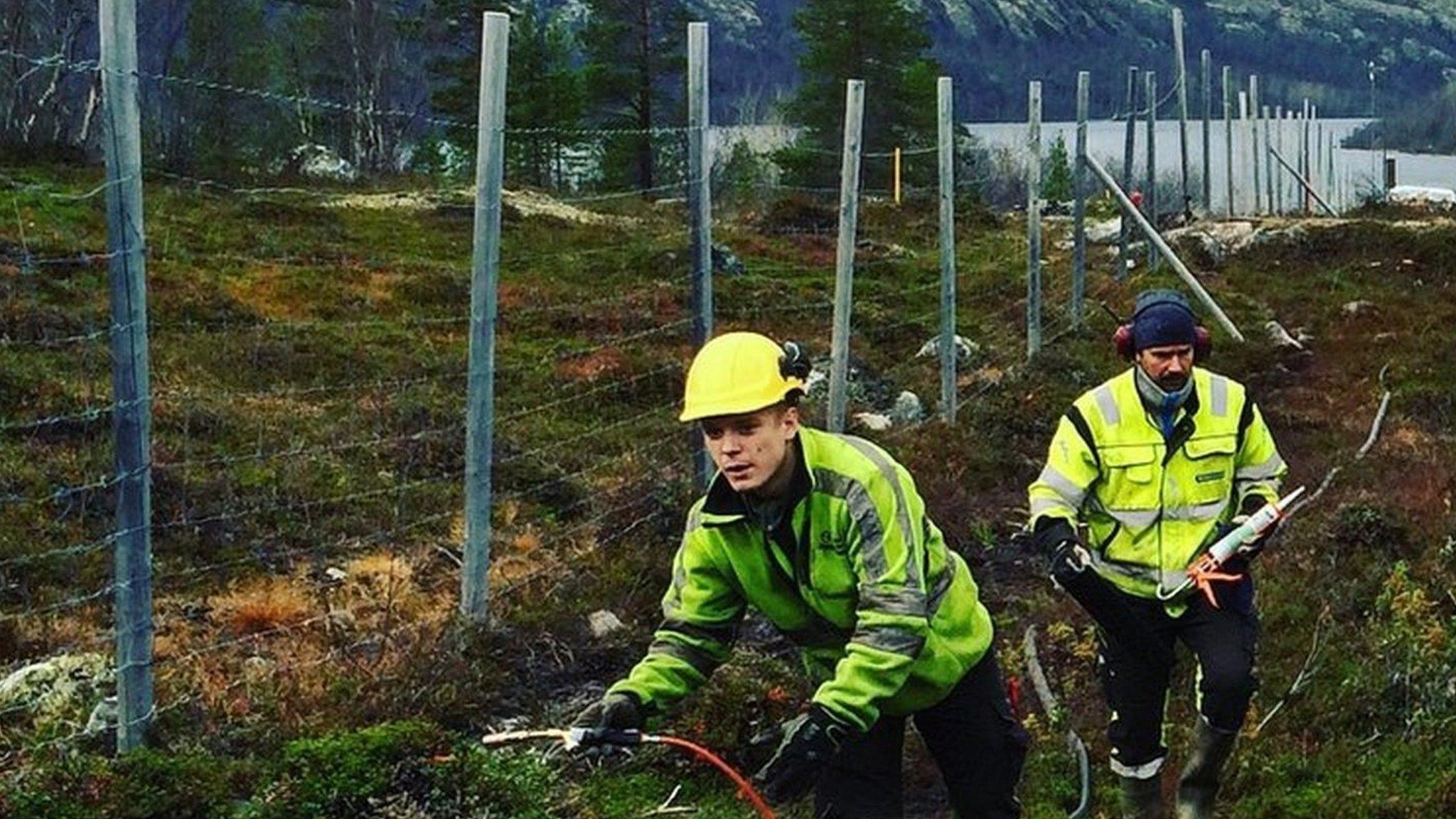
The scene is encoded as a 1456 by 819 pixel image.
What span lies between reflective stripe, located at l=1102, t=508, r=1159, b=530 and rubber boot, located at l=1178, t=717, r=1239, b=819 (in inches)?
25.7

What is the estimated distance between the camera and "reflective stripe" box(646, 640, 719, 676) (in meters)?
3.99

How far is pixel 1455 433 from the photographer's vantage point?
1264cm

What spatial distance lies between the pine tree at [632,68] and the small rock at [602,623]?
32.1 meters

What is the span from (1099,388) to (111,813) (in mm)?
3332

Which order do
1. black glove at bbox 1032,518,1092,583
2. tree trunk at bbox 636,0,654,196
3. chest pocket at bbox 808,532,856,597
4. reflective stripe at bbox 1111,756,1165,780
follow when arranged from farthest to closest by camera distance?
1. tree trunk at bbox 636,0,654,196
2. reflective stripe at bbox 1111,756,1165,780
3. black glove at bbox 1032,518,1092,583
4. chest pocket at bbox 808,532,856,597

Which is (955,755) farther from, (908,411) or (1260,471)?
(908,411)

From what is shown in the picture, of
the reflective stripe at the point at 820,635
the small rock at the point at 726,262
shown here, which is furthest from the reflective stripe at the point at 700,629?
the small rock at the point at 726,262

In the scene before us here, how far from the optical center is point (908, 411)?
45.2 feet

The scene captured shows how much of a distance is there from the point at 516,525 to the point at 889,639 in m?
6.86

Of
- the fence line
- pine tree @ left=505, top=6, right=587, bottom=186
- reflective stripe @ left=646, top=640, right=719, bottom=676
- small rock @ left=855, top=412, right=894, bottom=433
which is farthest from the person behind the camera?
pine tree @ left=505, top=6, right=587, bottom=186

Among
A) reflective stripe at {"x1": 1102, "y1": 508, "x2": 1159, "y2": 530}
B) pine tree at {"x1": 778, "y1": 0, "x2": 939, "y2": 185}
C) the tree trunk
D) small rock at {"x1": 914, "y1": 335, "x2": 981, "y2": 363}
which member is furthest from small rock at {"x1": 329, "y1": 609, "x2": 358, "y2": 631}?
pine tree at {"x1": 778, "y1": 0, "x2": 939, "y2": 185}

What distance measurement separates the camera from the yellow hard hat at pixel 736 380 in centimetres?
361

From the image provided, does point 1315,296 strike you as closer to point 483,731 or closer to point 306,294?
point 306,294

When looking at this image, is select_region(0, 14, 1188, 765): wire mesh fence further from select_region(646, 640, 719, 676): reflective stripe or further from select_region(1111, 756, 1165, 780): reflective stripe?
select_region(1111, 756, 1165, 780): reflective stripe
